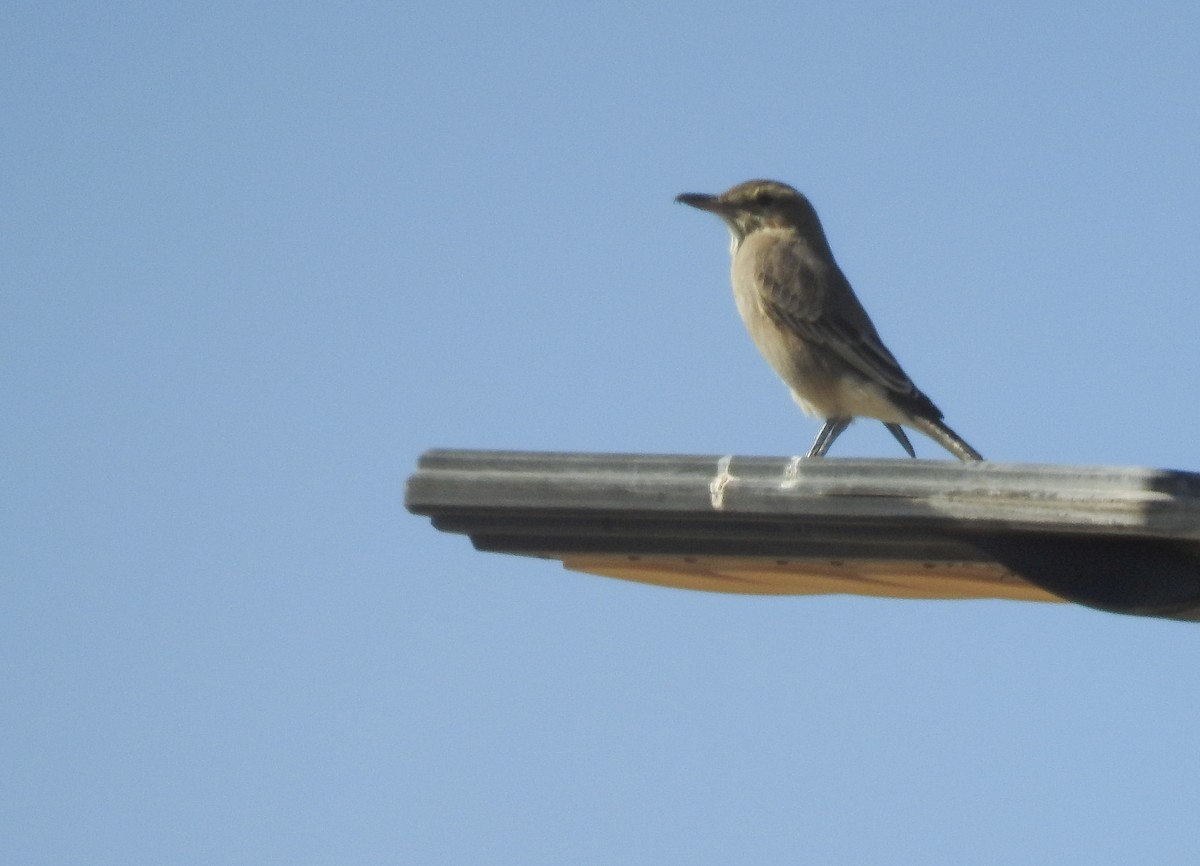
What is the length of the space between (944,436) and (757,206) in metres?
2.35

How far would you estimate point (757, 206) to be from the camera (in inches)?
408

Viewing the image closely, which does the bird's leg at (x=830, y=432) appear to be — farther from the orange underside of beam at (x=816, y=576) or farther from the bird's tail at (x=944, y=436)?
the orange underside of beam at (x=816, y=576)

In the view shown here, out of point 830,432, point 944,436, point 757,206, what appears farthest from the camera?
point 757,206

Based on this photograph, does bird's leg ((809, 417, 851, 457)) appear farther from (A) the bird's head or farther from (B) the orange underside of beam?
(B) the orange underside of beam

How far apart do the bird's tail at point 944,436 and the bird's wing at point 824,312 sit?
0.15m

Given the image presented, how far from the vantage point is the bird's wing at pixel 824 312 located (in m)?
8.98

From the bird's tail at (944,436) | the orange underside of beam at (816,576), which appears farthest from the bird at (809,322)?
the orange underside of beam at (816,576)

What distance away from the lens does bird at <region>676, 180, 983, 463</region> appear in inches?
349

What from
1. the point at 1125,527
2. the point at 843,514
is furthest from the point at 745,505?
the point at 1125,527

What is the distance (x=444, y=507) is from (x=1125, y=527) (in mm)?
1568

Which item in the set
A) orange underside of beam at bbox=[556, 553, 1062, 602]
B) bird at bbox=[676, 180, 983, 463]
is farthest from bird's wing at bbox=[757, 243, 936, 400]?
orange underside of beam at bbox=[556, 553, 1062, 602]

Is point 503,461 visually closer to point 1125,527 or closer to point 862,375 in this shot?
point 1125,527

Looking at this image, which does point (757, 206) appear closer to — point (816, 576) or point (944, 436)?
point (944, 436)

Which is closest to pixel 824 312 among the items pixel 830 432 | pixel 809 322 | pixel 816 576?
pixel 809 322
